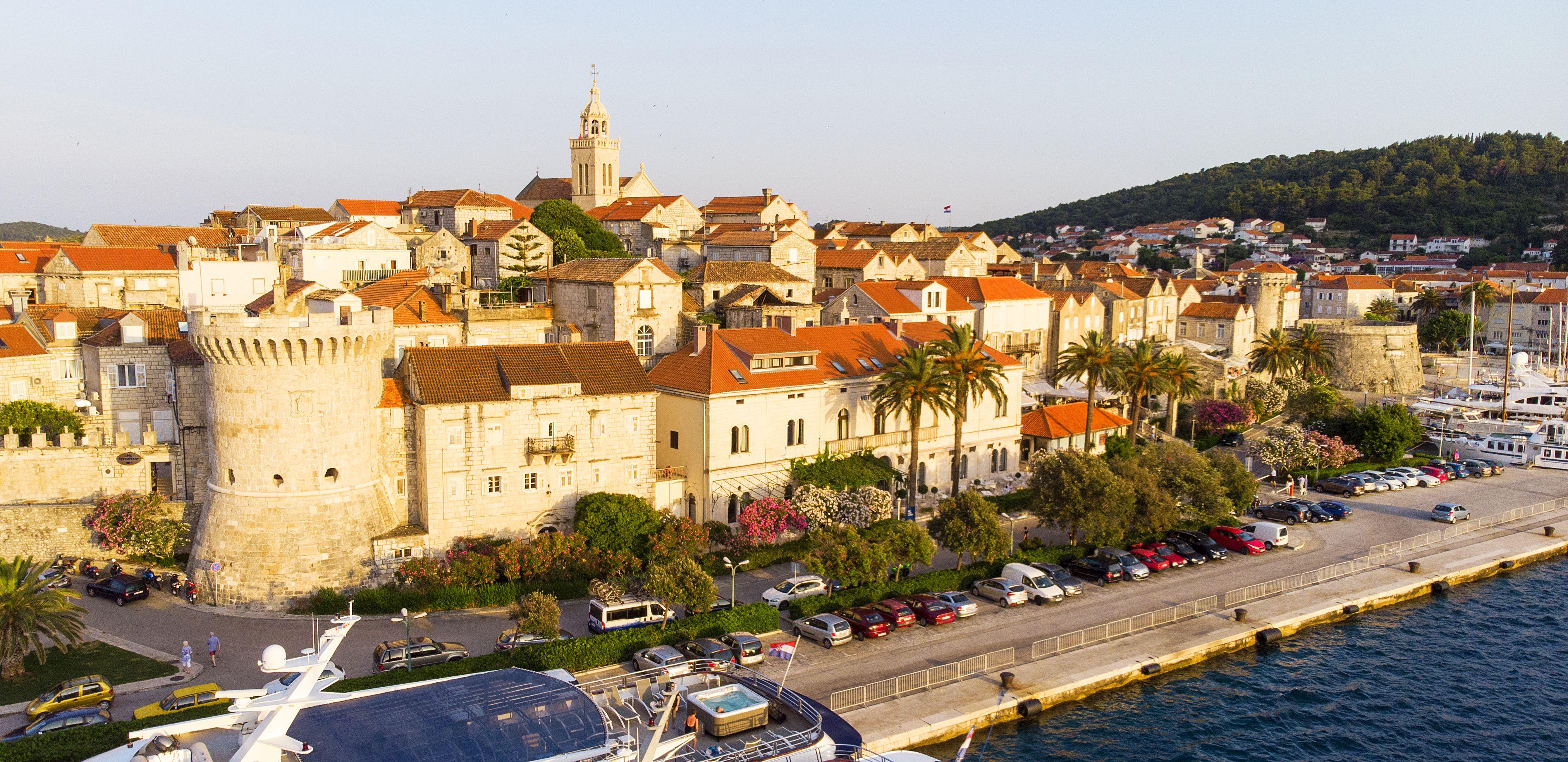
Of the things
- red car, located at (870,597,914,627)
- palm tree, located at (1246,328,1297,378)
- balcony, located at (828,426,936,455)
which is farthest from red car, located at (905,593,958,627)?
palm tree, located at (1246,328,1297,378)

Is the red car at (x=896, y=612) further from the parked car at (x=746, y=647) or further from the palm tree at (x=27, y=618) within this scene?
the palm tree at (x=27, y=618)

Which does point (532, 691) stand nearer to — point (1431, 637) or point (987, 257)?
point (1431, 637)

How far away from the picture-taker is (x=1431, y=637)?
40906 millimetres

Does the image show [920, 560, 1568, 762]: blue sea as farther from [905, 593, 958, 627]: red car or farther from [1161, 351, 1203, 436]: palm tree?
[1161, 351, 1203, 436]: palm tree

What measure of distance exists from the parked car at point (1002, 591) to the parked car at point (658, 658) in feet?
44.4

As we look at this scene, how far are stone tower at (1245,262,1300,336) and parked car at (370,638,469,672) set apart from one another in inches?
3369

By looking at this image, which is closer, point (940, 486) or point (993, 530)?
point (993, 530)

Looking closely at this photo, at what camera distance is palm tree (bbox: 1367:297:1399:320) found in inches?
4584

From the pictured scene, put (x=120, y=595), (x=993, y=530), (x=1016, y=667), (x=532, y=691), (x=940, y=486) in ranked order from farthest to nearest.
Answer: (x=940, y=486), (x=993, y=530), (x=120, y=595), (x=1016, y=667), (x=532, y=691)

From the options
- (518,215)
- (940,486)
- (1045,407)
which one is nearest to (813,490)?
(940,486)

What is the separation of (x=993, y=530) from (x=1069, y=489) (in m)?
5.07

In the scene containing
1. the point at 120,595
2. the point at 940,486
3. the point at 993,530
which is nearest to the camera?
the point at 120,595

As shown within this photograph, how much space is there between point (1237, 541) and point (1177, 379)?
61.3ft

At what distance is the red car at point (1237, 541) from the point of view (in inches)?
1885
